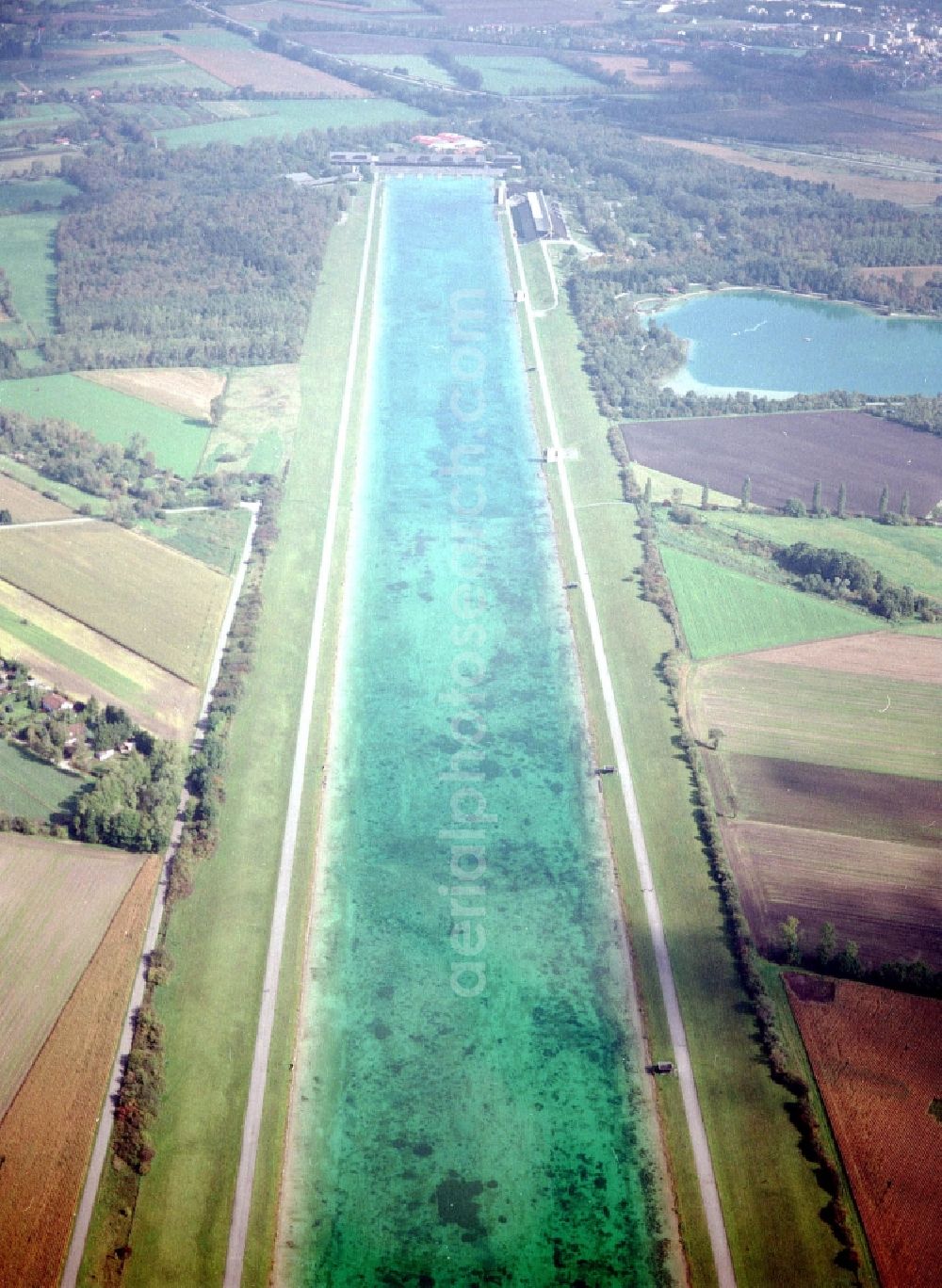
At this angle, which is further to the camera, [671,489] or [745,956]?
[671,489]

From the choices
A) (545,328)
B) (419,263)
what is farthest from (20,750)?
(419,263)

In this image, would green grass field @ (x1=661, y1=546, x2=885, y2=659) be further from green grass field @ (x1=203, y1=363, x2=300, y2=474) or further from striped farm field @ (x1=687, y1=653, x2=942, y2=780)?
green grass field @ (x1=203, y1=363, x2=300, y2=474)

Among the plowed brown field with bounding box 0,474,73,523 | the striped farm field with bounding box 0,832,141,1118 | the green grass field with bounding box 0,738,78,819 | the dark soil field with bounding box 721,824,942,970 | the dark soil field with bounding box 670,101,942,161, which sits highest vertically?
the dark soil field with bounding box 670,101,942,161

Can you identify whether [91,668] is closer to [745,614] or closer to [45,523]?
[45,523]

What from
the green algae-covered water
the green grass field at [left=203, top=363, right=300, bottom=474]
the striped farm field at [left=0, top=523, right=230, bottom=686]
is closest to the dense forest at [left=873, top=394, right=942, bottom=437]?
the green algae-covered water

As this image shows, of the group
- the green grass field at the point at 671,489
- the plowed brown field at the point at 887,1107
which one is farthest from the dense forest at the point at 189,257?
the plowed brown field at the point at 887,1107

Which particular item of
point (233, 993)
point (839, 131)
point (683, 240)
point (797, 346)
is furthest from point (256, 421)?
point (839, 131)

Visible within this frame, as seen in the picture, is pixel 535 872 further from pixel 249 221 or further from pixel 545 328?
pixel 249 221

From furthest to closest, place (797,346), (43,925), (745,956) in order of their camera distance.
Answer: (797,346), (43,925), (745,956)

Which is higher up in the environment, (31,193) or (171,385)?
(31,193)
